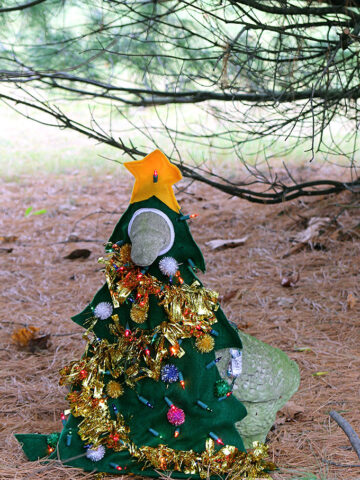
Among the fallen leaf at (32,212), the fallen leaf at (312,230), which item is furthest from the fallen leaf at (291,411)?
the fallen leaf at (32,212)

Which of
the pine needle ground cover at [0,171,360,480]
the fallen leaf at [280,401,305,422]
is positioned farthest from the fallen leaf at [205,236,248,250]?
the fallen leaf at [280,401,305,422]

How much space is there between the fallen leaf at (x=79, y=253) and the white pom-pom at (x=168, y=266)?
2.48m

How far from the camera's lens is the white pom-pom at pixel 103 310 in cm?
175

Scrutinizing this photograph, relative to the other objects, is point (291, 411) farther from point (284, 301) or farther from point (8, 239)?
point (8, 239)

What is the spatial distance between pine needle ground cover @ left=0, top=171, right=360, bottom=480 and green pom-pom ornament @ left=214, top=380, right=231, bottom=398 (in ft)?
1.05

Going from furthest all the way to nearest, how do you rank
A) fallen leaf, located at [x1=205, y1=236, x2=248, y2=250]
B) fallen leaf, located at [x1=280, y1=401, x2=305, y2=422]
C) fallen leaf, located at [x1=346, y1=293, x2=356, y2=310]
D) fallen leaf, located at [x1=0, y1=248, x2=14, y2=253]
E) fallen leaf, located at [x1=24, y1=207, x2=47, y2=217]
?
fallen leaf, located at [x1=24, y1=207, x2=47, y2=217], fallen leaf, located at [x1=0, y1=248, x2=14, y2=253], fallen leaf, located at [x1=205, y1=236, x2=248, y2=250], fallen leaf, located at [x1=346, y1=293, x2=356, y2=310], fallen leaf, located at [x1=280, y1=401, x2=305, y2=422]

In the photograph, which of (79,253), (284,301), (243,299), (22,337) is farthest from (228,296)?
(79,253)

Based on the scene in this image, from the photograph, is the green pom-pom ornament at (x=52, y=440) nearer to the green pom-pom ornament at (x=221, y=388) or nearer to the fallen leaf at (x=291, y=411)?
the green pom-pom ornament at (x=221, y=388)

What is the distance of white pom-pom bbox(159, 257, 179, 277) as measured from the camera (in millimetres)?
1698

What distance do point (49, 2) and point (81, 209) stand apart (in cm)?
207

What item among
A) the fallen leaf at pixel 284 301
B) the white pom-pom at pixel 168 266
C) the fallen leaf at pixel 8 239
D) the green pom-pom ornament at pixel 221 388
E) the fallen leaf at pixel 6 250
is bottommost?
the fallen leaf at pixel 284 301

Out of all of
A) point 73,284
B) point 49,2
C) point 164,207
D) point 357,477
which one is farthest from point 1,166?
point 357,477

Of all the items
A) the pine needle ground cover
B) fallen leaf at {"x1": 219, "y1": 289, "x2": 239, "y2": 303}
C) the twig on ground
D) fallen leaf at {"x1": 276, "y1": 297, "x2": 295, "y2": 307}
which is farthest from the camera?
fallen leaf at {"x1": 219, "y1": 289, "x2": 239, "y2": 303}

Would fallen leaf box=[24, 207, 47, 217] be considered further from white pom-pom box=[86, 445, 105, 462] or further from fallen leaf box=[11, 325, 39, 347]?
white pom-pom box=[86, 445, 105, 462]
